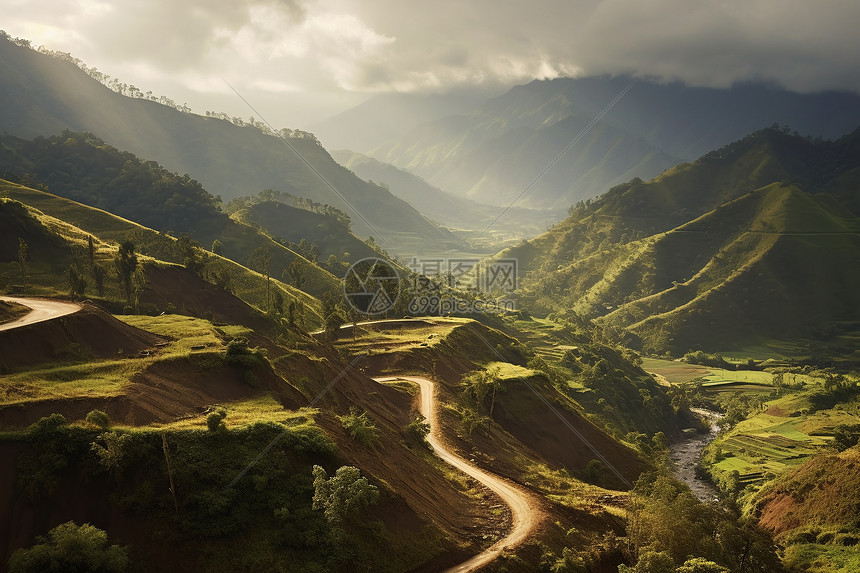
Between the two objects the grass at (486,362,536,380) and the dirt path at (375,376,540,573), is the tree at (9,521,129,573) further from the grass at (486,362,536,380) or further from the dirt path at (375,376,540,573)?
the grass at (486,362,536,380)

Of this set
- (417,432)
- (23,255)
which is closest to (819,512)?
(417,432)

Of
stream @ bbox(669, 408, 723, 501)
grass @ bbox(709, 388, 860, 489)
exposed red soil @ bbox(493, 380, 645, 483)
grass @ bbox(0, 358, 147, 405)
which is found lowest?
→ stream @ bbox(669, 408, 723, 501)

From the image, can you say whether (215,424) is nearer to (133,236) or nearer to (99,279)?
(99,279)

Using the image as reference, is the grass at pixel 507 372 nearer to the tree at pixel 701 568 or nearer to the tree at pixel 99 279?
the tree at pixel 701 568

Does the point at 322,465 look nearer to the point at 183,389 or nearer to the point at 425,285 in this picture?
the point at 183,389

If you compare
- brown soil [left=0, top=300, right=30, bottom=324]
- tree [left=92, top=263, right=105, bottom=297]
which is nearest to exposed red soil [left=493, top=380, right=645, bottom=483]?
brown soil [left=0, top=300, right=30, bottom=324]

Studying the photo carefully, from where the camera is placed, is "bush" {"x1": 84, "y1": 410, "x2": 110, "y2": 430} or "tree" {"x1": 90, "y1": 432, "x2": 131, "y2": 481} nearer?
"tree" {"x1": 90, "y1": 432, "x2": 131, "y2": 481}

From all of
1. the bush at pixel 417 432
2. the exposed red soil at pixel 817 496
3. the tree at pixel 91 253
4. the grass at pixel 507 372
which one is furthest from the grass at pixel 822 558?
the tree at pixel 91 253
